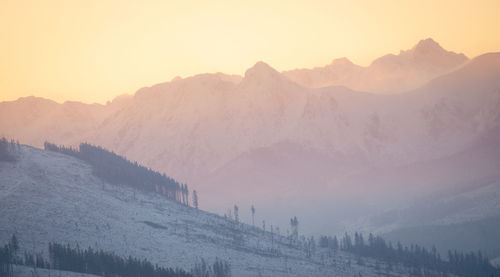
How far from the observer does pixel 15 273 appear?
193375mm

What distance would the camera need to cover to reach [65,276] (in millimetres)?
199125

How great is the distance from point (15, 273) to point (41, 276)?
7014mm

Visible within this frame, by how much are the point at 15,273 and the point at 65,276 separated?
13.7 m

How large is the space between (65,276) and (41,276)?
7.20 meters

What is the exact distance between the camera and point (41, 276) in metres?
194
